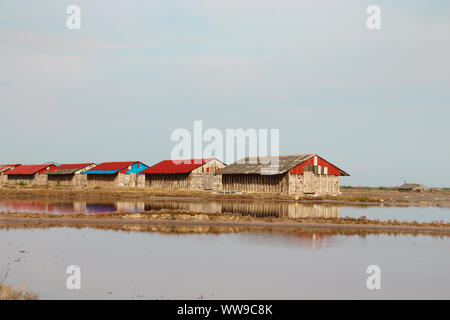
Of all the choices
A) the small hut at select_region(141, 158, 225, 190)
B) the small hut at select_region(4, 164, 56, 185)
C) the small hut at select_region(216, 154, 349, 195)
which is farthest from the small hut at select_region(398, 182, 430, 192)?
the small hut at select_region(4, 164, 56, 185)

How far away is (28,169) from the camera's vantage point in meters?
104

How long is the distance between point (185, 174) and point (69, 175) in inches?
1238

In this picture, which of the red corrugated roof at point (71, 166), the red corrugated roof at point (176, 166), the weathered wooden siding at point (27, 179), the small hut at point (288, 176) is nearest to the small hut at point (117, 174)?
the red corrugated roof at point (176, 166)

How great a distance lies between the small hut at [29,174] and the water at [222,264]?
79.9m

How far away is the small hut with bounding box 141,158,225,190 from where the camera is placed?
7056cm

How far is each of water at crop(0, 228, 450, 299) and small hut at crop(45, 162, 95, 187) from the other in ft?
220

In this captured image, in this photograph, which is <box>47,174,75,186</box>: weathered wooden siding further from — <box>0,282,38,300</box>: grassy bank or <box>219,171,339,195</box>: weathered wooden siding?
<box>0,282,38,300</box>: grassy bank

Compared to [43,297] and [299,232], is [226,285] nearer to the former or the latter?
[43,297]

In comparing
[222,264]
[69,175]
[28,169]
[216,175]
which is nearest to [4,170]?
[28,169]

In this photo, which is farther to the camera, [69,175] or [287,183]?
[69,175]

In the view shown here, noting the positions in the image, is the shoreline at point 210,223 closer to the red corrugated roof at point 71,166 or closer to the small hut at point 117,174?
the small hut at point 117,174

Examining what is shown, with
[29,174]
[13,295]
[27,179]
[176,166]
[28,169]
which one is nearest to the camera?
[13,295]

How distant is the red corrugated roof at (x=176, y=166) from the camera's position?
71438 millimetres

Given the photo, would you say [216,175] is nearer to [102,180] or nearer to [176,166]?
[176,166]
